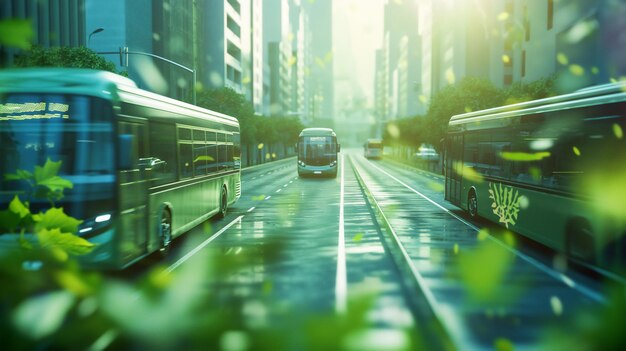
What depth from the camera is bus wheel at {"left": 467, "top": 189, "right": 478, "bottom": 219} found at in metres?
17.1

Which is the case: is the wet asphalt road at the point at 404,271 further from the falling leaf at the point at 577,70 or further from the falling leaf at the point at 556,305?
the falling leaf at the point at 577,70

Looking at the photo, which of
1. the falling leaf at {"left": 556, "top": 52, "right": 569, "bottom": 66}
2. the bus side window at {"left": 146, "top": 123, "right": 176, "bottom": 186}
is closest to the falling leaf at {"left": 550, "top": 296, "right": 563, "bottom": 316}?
the bus side window at {"left": 146, "top": 123, "right": 176, "bottom": 186}

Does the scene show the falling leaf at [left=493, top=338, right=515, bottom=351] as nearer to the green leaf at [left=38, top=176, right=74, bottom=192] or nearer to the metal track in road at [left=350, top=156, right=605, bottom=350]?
the metal track in road at [left=350, top=156, right=605, bottom=350]

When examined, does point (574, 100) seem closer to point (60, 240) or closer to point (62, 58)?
point (60, 240)

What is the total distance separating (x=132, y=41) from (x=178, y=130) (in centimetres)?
4377

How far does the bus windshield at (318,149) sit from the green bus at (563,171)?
24.7 m

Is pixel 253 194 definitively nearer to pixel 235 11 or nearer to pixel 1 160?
pixel 1 160

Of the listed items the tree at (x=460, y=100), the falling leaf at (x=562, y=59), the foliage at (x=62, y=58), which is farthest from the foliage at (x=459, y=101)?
the foliage at (x=62, y=58)

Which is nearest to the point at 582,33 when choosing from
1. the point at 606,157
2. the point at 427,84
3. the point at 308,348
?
the point at 606,157

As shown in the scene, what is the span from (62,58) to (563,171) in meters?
22.2

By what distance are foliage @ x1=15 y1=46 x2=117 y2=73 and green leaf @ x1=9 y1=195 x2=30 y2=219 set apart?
71.1 feet

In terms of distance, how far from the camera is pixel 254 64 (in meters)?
101

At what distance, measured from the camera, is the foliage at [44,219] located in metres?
4.92

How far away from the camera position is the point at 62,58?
26.3 meters
